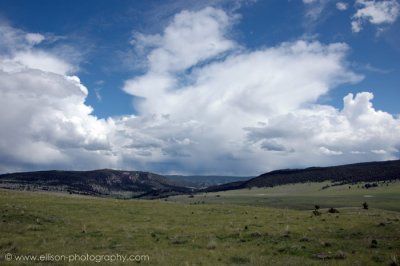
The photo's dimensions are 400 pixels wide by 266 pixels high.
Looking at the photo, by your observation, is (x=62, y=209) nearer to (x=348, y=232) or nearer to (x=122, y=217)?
(x=122, y=217)

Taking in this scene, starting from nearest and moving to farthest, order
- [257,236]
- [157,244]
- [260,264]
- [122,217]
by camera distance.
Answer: [260,264], [157,244], [257,236], [122,217]

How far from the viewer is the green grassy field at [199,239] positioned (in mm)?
21922

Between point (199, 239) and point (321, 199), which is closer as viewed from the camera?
point (199, 239)

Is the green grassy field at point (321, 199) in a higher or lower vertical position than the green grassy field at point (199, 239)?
lower

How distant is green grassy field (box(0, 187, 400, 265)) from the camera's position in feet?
71.9

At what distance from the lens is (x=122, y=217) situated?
42594 mm

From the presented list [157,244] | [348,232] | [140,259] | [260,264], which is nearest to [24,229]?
[157,244]

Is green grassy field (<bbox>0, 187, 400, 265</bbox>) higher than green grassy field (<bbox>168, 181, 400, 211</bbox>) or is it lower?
higher

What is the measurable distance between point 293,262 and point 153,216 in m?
25.3

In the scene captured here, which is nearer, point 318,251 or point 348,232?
point 318,251

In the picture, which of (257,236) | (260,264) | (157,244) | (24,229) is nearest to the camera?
(260,264)

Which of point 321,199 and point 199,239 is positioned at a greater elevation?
point 199,239

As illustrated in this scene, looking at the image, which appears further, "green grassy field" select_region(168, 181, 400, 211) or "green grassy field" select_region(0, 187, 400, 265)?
"green grassy field" select_region(168, 181, 400, 211)

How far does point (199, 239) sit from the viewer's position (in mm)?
28391
